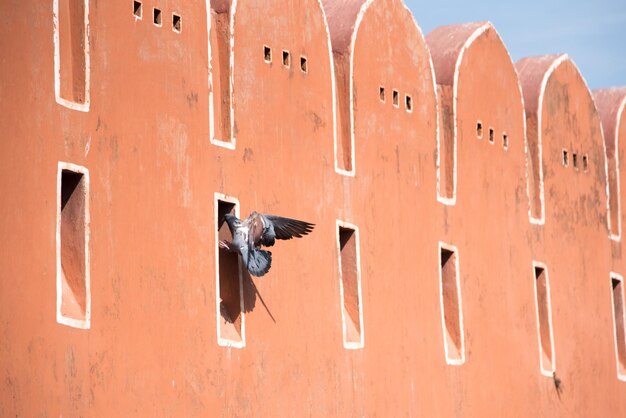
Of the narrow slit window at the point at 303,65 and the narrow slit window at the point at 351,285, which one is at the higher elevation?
the narrow slit window at the point at 303,65

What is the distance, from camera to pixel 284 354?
15.0 meters

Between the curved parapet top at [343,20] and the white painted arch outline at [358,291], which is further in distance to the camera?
the curved parapet top at [343,20]

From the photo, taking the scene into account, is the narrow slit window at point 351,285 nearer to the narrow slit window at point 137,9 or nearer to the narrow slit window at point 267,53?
the narrow slit window at point 267,53

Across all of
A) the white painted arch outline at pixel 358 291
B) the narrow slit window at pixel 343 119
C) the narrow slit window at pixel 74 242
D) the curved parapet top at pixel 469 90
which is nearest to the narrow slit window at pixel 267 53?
the narrow slit window at pixel 343 119

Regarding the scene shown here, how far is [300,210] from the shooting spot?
1554 cm

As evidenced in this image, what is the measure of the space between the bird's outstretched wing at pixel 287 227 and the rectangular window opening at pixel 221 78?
744mm

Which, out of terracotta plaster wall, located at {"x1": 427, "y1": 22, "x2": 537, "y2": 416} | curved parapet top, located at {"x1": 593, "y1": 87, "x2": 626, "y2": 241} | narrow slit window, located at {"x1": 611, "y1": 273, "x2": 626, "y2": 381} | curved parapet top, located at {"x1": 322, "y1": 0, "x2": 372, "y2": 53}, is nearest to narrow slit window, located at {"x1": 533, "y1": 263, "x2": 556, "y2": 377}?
terracotta plaster wall, located at {"x1": 427, "y1": 22, "x2": 537, "y2": 416}

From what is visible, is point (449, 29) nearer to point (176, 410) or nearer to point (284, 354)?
point (284, 354)

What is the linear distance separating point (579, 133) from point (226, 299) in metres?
7.84

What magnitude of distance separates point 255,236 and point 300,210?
1258 mm

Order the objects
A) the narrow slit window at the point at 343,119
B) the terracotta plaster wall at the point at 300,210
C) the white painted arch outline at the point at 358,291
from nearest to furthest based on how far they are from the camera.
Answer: the terracotta plaster wall at the point at 300,210, the white painted arch outline at the point at 358,291, the narrow slit window at the point at 343,119

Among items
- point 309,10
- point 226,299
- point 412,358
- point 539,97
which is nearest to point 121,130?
point 226,299

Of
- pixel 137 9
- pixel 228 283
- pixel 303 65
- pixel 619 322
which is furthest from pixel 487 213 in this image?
pixel 137 9

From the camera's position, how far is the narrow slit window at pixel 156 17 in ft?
45.5
